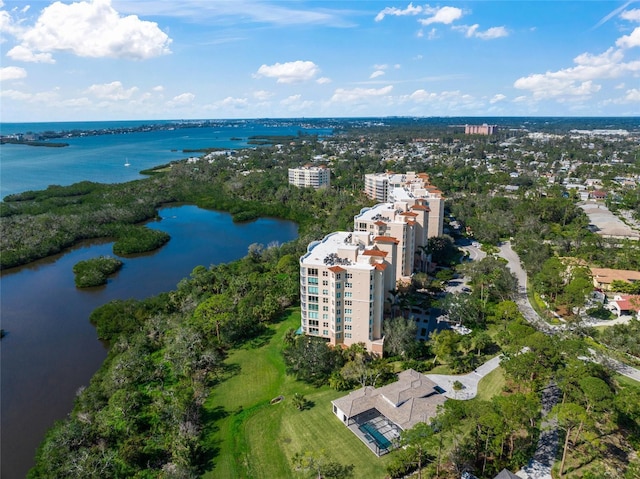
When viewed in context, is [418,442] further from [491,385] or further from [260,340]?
[260,340]

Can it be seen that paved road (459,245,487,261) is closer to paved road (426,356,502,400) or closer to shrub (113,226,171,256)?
paved road (426,356,502,400)

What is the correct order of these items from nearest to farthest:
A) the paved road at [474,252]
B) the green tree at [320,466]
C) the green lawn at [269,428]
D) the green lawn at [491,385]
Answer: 1. the green tree at [320,466]
2. the green lawn at [269,428]
3. the green lawn at [491,385]
4. the paved road at [474,252]

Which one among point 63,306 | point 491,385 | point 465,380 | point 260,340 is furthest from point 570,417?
point 63,306

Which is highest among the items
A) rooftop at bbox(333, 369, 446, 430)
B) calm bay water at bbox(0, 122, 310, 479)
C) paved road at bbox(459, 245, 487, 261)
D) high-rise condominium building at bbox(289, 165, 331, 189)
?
high-rise condominium building at bbox(289, 165, 331, 189)

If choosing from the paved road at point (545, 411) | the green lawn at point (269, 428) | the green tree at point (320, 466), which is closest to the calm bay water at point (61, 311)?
the green lawn at point (269, 428)

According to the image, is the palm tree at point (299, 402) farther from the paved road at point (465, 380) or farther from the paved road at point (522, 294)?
the paved road at point (522, 294)

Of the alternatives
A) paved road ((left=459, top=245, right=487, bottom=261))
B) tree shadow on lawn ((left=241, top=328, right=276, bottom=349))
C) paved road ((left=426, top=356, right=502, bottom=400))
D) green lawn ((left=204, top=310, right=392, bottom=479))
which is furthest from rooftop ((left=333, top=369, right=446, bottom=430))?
paved road ((left=459, top=245, right=487, bottom=261))
